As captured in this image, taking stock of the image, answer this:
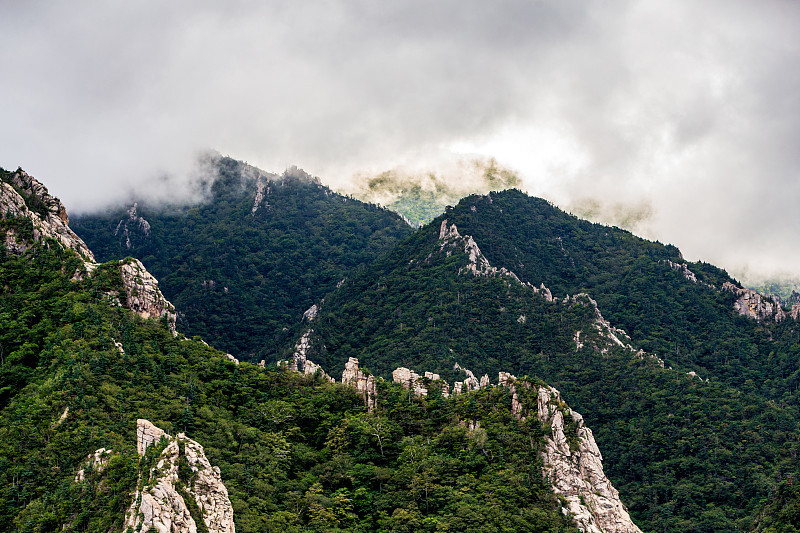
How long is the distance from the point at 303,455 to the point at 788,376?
11882 cm

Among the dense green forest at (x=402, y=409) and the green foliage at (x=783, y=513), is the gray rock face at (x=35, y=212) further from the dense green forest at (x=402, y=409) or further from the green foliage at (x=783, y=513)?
the green foliage at (x=783, y=513)

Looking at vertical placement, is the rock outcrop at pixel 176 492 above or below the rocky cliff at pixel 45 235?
below

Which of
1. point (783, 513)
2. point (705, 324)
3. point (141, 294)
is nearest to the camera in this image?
point (783, 513)

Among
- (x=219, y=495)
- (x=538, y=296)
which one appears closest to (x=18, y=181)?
(x=219, y=495)

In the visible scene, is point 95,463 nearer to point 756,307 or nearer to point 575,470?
point 575,470

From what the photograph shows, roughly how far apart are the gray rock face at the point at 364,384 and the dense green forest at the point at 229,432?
1.35m

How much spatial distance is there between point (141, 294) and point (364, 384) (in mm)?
32472

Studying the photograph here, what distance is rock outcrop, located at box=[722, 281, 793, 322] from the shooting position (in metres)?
182

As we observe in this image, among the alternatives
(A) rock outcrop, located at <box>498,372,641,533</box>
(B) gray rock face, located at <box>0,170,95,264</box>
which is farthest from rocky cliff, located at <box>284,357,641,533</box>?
(B) gray rock face, located at <box>0,170,95,264</box>

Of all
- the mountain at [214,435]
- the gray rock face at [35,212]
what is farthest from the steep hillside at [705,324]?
the gray rock face at [35,212]

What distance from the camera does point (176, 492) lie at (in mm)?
61750

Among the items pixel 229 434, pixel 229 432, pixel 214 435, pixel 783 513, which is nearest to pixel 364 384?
pixel 229 432

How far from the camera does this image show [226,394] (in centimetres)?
9531

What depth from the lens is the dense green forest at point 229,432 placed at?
2687 inches
